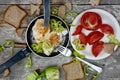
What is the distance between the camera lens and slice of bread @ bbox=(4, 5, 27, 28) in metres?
1.89

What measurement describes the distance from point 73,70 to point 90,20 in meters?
0.22

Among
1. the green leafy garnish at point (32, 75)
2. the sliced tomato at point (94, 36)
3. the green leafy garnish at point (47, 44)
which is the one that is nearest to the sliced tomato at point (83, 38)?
the sliced tomato at point (94, 36)

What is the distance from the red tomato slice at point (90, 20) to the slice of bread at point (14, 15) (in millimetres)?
234

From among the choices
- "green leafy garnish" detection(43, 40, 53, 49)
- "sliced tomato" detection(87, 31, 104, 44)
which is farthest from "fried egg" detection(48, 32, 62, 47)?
"sliced tomato" detection(87, 31, 104, 44)

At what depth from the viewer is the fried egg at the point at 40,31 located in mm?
1872

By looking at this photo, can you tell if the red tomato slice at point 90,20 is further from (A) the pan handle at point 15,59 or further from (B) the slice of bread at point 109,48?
(A) the pan handle at point 15,59

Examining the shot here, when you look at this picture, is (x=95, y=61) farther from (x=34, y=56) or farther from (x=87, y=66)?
(x=34, y=56)

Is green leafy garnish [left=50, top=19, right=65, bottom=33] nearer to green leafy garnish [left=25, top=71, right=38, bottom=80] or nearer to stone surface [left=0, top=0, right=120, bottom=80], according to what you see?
stone surface [left=0, top=0, right=120, bottom=80]

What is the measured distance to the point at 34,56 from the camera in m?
1.92

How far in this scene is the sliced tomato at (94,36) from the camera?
6.13 feet

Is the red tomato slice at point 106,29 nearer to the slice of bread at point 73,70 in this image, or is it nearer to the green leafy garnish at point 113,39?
the green leafy garnish at point 113,39

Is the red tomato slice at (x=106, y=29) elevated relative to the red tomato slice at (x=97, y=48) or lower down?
elevated

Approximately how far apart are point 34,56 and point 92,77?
0.25 meters

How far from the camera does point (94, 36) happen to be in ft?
6.13
